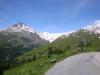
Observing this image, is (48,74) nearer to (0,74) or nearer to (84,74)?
(84,74)

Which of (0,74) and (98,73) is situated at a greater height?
(98,73)

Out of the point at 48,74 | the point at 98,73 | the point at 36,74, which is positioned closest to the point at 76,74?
the point at 98,73

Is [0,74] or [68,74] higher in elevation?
[68,74]

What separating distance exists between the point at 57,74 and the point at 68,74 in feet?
9.80

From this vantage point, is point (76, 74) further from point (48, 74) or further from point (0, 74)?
point (0, 74)

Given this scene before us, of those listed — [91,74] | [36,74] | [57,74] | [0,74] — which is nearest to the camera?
[91,74]

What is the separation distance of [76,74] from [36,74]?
1384 cm

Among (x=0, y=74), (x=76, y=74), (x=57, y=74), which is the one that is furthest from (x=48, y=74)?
(x=0, y=74)

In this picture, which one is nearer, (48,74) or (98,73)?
(98,73)

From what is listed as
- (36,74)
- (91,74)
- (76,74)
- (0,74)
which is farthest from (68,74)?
(0,74)

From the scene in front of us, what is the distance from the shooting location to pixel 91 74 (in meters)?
46.0

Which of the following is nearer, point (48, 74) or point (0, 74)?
point (48, 74)

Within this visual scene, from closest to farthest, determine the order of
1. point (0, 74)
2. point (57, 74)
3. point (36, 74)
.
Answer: point (57, 74), point (36, 74), point (0, 74)

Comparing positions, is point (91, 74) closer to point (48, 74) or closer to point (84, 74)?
point (84, 74)
